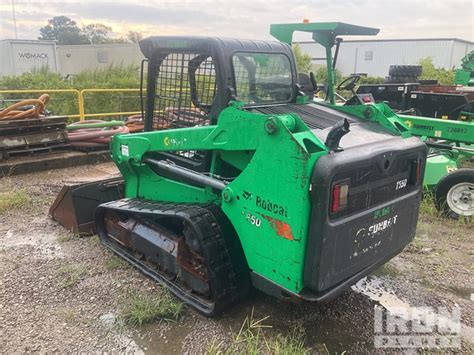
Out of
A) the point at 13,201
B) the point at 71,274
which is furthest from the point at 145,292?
the point at 13,201

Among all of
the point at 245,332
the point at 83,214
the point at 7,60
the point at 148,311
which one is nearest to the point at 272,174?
the point at 245,332

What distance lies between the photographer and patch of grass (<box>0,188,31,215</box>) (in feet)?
17.5

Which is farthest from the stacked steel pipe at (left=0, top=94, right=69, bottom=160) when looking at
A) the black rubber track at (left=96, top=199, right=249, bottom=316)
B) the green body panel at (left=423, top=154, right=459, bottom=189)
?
the green body panel at (left=423, top=154, right=459, bottom=189)

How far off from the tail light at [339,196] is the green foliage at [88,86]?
9820 millimetres

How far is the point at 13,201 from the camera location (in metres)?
5.46

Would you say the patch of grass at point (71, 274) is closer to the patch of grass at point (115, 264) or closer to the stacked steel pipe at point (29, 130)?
the patch of grass at point (115, 264)

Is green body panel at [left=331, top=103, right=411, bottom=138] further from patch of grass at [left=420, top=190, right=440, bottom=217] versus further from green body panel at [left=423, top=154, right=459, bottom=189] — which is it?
green body panel at [left=423, top=154, right=459, bottom=189]

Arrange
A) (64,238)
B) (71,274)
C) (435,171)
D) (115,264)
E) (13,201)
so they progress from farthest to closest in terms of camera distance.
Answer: (435,171), (13,201), (64,238), (115,264), (71,274)

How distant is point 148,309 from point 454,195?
13.1 ft

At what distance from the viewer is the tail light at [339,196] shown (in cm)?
258

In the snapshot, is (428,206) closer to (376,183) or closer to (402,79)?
(376,183)

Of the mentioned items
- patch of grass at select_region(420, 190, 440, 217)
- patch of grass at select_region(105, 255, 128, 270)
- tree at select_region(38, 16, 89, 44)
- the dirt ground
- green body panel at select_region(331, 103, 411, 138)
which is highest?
tree at select_region(38, 16, 89, 44)

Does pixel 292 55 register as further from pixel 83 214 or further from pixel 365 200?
pixel 83 214

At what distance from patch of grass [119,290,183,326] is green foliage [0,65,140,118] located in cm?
868
